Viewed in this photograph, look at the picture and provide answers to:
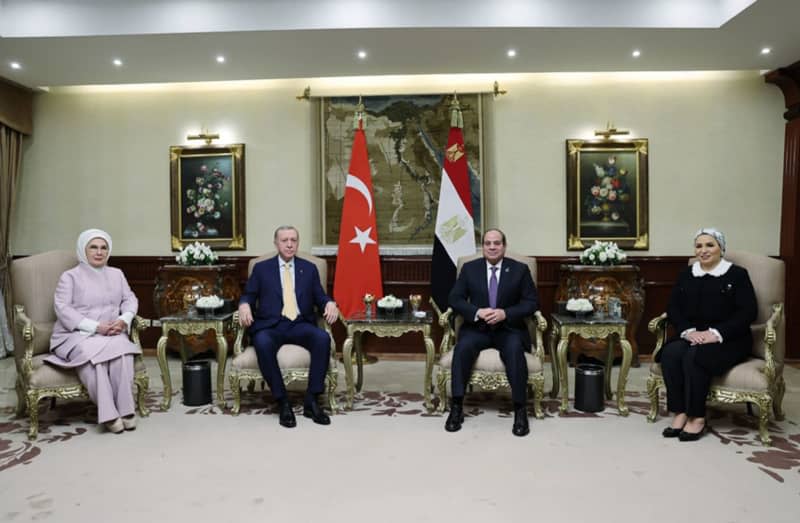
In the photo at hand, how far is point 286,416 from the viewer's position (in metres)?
4.00

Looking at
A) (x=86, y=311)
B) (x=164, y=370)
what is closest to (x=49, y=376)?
(x=86, y=311)

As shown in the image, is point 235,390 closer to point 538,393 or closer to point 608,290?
point 538,393

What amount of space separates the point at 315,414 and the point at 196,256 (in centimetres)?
273

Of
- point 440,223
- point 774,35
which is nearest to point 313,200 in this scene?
point 440,223

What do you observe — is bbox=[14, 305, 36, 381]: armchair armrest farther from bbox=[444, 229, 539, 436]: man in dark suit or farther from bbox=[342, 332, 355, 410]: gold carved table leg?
bbox=[444, 229, 539, 436]: man in dark suit

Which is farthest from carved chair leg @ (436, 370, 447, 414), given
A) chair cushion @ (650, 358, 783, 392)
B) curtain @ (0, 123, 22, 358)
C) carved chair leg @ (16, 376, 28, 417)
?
curtain @ (0, 123, 22, 358)

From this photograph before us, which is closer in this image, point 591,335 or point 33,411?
point 33,411

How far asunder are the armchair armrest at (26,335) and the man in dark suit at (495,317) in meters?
2.86

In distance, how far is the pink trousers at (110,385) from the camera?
3838 millimetres

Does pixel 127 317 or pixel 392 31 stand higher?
pixel 392 31

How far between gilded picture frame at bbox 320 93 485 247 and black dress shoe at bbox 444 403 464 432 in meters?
2.76

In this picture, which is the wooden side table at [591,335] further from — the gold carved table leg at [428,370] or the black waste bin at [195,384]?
the black waste bin at [195,384]

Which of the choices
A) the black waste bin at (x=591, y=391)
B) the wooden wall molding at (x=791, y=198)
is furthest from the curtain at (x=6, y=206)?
the wooden wall molding at (x=791, y=198)

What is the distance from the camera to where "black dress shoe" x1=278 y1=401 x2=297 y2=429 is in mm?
3967
